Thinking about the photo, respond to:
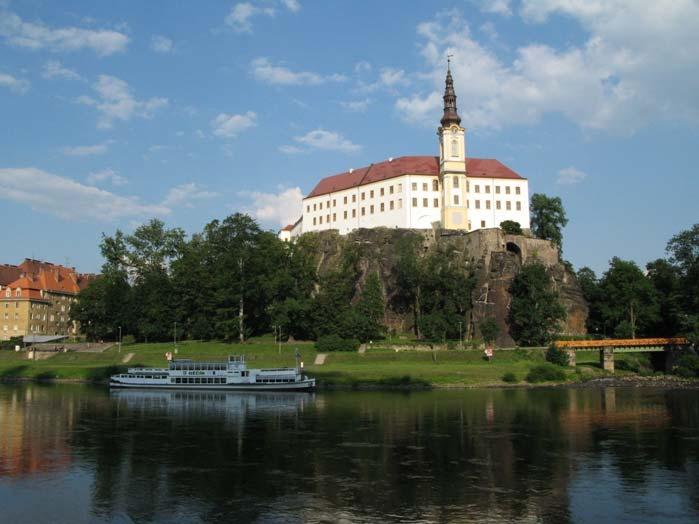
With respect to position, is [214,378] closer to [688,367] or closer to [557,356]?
[557,356]

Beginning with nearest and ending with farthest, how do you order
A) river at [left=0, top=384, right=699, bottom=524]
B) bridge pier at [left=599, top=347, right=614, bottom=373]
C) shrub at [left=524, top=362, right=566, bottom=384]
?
1. river at [left=0, top=384, right=699, bottom=524]
2. shrub at [left=524, top=362, right=566, bottom=384]
3. bridge pier at [left=599, top=347, right=614, bottom=373]

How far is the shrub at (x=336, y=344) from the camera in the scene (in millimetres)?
83188

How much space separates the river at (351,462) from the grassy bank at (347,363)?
14.9 meters

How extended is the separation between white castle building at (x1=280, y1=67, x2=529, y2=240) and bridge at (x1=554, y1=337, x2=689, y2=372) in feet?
87.4

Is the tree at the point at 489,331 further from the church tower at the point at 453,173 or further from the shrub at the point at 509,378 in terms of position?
the church tower at the point at 453,173

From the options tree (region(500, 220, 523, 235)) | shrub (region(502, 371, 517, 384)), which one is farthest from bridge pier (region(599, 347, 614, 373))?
tree (region(500, 220, 523, 235))

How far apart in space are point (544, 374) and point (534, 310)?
14.2 m

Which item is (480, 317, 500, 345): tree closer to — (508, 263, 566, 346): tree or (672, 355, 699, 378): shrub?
(508, 263, 566, 346): tree

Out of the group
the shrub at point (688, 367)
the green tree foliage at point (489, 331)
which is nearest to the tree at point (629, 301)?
the shrub at point (688, 367)

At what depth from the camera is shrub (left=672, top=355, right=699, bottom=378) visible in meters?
74.6

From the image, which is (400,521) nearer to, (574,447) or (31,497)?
(31,497)

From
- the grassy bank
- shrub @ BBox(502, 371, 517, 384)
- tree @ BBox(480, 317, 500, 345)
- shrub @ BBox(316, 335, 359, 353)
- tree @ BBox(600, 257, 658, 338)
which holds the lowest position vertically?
shrub @ BBox(502, 371, 517, 384)

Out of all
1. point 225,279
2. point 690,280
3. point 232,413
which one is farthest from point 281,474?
point 690,280

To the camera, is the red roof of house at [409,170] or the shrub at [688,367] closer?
the shrub at [688,367]
